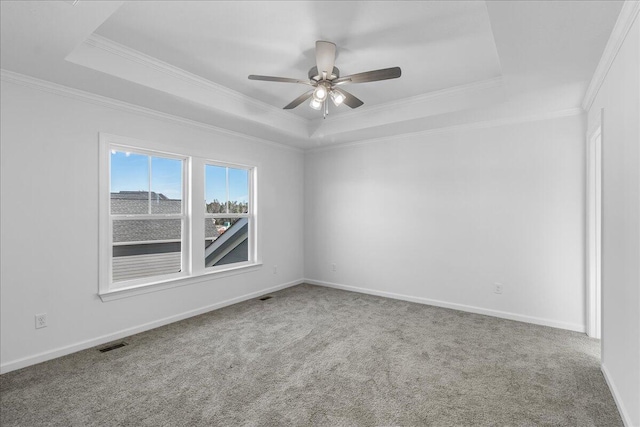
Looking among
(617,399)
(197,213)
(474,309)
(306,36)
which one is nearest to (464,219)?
(474,309)

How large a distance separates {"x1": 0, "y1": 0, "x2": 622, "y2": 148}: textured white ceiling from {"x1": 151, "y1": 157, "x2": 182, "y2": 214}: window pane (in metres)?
0.64

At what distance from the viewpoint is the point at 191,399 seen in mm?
2246

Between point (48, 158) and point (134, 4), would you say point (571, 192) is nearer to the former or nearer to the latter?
point (134, 4)

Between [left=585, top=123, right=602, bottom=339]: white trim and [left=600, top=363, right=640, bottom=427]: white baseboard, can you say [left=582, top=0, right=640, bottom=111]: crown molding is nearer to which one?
[left=585, top=123, right=602, bottom=339]: white trim

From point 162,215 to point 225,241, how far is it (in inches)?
46.1

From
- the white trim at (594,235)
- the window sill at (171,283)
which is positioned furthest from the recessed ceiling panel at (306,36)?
the window sill at (171,283)

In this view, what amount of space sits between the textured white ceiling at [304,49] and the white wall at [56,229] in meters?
0.31

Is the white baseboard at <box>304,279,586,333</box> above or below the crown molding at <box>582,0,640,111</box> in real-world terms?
below

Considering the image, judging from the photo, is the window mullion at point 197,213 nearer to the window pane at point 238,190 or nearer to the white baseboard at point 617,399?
the window pane at point 238,190

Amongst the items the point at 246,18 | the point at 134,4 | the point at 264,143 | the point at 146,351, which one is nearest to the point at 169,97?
the point at 134,4

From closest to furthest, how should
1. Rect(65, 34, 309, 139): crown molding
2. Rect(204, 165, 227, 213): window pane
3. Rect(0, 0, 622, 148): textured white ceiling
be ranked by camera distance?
1. Rect(0, 0, 622, 148): textured white ceiling
2. Rect(65, 34, 309, 139): crown molding
3. Rect(204, 165, 227, 213): window pane

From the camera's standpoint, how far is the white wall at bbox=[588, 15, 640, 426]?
176 cm

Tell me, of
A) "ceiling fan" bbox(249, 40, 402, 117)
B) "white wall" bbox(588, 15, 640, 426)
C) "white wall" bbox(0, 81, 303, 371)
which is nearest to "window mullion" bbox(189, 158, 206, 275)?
"white wall" bbox(0, 81, 303, 371)

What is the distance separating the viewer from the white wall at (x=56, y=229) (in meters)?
2.68
